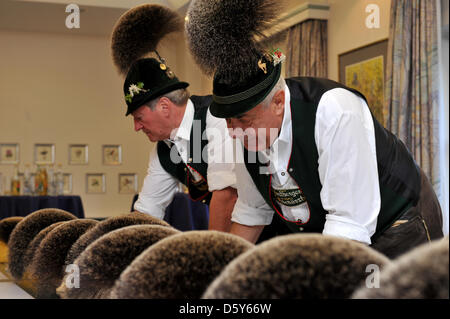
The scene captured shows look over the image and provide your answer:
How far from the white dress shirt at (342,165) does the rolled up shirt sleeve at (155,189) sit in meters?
0.53

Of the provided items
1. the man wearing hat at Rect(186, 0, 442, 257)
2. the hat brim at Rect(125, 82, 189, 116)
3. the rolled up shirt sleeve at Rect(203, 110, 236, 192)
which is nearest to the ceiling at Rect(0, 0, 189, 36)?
the man wearing hat at Rect(186, 0, 442, 257)

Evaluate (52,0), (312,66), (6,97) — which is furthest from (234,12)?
(312,66)

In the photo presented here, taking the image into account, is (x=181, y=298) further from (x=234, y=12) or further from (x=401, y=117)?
(x=401, y=117)

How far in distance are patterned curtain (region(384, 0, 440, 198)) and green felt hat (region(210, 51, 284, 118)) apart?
3.07m

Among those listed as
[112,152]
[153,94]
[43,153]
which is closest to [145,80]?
[153,94]

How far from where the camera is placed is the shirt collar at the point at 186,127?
1496mm

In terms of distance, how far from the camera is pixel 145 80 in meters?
1.07

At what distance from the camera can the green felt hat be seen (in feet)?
2.81

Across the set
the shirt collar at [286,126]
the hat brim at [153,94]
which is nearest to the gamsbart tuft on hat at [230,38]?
the shirt collar at [286,126]

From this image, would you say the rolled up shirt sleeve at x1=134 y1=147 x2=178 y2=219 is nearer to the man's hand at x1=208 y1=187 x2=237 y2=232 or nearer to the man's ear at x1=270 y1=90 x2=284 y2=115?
the man's hand at x1=208 y1=187 x2=237 y2=232

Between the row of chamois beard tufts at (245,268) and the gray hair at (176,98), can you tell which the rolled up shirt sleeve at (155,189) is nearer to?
the gray hair at (176,98)

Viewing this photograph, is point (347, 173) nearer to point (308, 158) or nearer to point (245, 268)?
point (308, 158)

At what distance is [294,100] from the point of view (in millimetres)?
1081
